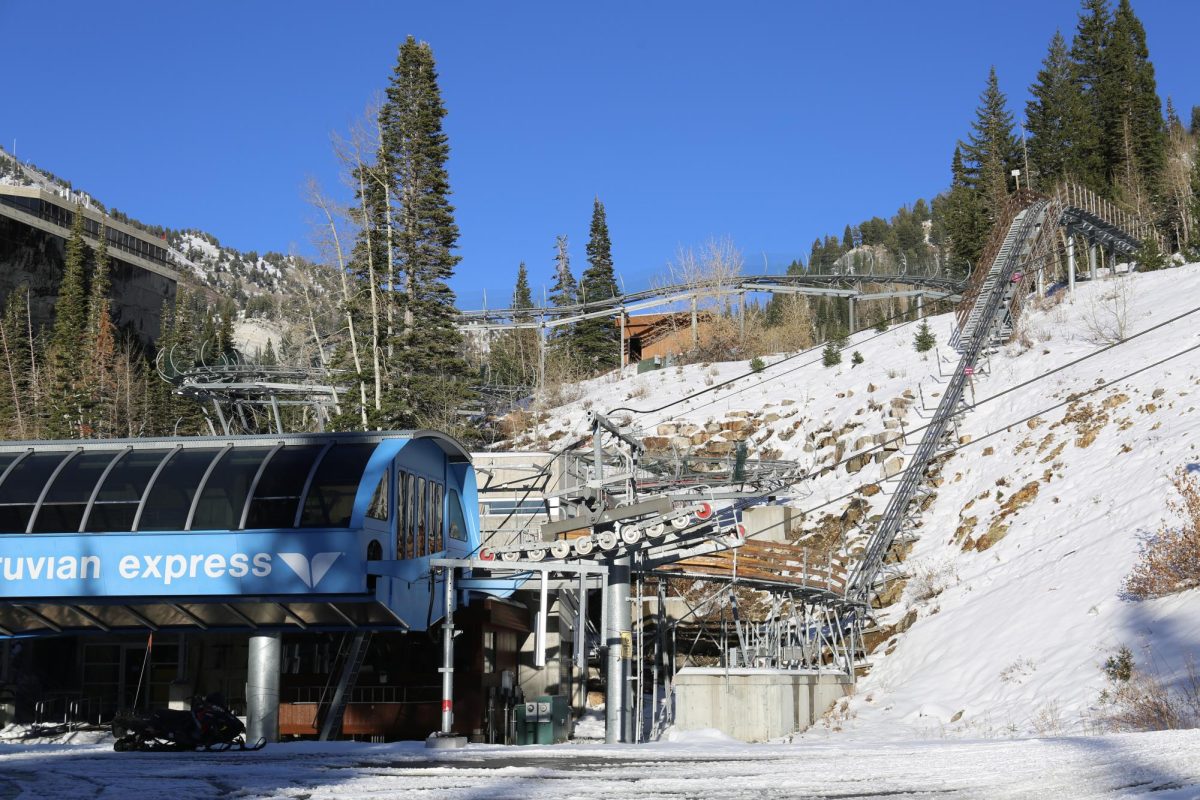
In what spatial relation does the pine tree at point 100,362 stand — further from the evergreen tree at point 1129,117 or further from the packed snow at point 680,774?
the evergreen tree at point 1129,117

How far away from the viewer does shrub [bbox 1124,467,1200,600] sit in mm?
24875

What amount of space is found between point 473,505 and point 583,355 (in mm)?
59174

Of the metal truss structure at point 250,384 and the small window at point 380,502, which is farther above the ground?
the metal truss structure at point 250,384

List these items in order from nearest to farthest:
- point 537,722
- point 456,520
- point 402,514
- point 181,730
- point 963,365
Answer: point 181,730
point 402,514
point 537,722
point 456,520
point 963,365

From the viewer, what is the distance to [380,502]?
23906mm

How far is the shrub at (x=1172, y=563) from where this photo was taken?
81.6ft

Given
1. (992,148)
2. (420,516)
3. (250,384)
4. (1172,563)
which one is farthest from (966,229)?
(420,516)

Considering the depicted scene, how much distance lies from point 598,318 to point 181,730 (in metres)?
69.4

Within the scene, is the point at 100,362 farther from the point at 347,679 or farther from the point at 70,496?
the point at 347,679

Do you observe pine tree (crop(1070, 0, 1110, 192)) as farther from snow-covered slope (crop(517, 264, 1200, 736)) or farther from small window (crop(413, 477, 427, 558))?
small window (crop(413, 477, 427, 558))

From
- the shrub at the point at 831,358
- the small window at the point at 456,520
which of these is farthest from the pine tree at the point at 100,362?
the small window at the point at 456,520

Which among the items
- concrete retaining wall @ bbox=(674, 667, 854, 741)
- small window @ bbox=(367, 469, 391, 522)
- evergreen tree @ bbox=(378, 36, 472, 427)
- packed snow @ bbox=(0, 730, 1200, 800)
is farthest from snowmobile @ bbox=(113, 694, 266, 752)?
evergreen tree @ bbox=(378, 36, 472, 427)

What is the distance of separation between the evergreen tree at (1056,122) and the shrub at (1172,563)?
5666 cm

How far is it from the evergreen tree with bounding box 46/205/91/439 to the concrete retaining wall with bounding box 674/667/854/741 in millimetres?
48407
